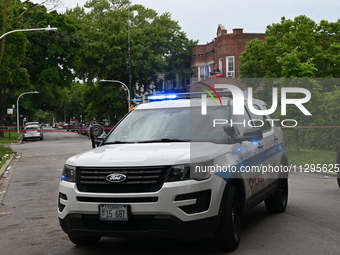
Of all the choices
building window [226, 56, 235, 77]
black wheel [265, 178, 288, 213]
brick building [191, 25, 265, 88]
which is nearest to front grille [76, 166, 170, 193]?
black wheel [265, 178, 288, 213]

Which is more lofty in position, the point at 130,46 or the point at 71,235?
the point at 130,46

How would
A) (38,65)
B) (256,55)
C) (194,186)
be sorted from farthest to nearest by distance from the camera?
(38,65), (256,55), (194,186)

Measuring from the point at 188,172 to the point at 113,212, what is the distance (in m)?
0.92

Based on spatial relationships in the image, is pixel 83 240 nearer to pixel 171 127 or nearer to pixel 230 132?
pixel 171 127

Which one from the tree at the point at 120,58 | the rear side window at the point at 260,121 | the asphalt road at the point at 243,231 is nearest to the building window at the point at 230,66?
the tree at the point at 120,58

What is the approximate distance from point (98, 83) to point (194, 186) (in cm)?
5495

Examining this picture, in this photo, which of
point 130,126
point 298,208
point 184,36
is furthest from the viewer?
point 184,36

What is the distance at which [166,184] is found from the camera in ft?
18.9

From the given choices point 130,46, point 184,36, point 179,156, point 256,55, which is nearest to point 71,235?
point 179,156

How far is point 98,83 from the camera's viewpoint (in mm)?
59844

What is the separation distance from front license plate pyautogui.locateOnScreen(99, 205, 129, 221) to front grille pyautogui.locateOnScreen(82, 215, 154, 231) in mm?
72

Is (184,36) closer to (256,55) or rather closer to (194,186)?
(256,55)

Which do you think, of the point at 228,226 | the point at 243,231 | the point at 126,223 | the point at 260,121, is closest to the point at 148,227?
the point at 126,223

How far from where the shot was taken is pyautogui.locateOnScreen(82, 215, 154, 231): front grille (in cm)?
576
